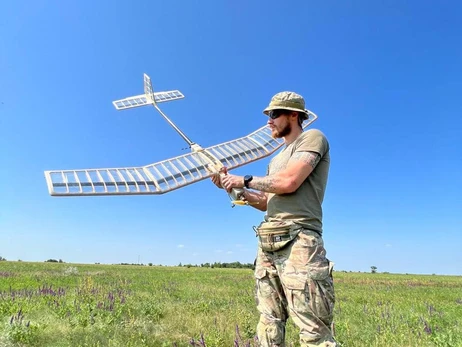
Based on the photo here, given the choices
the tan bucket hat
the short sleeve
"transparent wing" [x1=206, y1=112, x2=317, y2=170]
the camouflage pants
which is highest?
"transparent wing" [x1=206, y1=112, x2=317, y2=170]

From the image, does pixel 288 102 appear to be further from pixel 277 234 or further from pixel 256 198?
pixel 277 234

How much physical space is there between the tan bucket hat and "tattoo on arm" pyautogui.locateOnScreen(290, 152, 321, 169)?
1.73ft

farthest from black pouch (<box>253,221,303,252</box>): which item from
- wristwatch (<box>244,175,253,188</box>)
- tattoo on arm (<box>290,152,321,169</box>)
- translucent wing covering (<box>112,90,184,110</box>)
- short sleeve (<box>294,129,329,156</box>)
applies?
translucent wing covering (<box>112,90,184,110</box>)

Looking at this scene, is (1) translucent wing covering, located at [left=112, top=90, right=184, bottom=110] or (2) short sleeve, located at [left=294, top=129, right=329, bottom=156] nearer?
(2) short sleeve, located at [left=294, top=129, right=329, bottom=156]

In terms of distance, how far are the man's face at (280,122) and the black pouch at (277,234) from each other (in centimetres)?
98

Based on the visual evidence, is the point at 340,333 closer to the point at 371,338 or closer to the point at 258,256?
the point at 371,338

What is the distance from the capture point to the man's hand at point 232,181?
3.58 m

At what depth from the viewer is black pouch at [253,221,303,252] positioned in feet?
10.6

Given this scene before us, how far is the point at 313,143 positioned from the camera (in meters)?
3.34

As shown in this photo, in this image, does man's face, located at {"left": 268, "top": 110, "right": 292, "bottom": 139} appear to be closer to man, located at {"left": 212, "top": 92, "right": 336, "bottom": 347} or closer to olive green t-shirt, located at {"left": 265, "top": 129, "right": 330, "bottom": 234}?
man, located at {"left": 212, "top": 92, "right": 336, "bottom": 347}

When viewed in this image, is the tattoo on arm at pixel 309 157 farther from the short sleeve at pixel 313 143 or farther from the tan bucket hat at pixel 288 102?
the tan bucket hat at pixel 288 102

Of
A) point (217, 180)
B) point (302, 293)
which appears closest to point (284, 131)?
point (217, 180)

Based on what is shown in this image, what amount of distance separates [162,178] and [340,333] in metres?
3.86

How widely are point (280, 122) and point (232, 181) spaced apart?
31.0 inches
